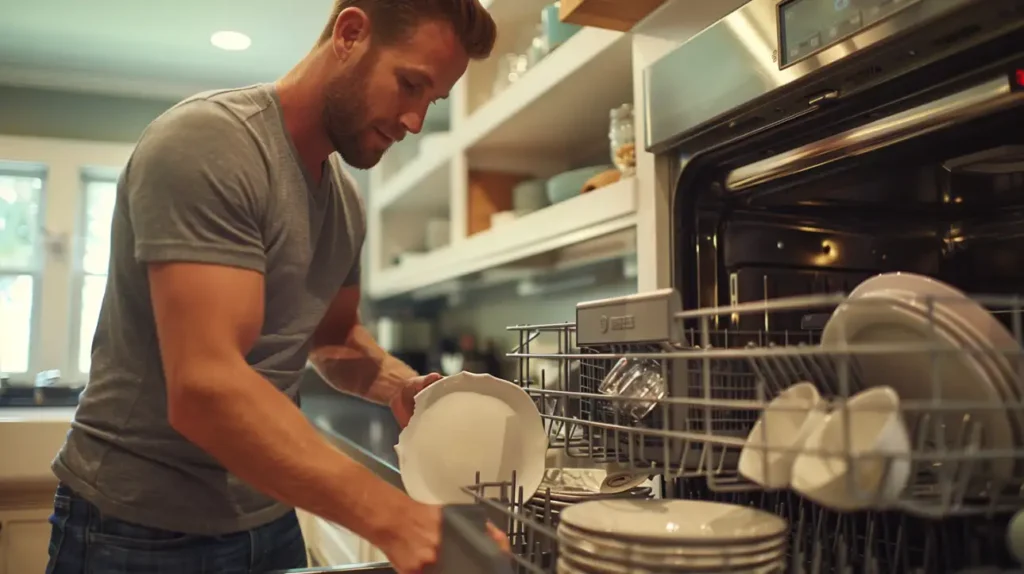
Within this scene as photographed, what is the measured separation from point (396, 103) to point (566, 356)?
0.47m

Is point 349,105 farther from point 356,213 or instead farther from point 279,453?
point 279,453

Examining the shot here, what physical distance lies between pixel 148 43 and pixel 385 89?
93.8 inches

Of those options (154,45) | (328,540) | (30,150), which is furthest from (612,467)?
(30,150)

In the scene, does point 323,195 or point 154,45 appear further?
point 154,45

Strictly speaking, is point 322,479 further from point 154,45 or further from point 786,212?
point 154,45

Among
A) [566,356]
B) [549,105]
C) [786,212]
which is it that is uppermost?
[549,105]

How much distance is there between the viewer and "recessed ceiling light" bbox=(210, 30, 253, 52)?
9.16 ft

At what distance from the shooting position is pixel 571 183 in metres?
1.68

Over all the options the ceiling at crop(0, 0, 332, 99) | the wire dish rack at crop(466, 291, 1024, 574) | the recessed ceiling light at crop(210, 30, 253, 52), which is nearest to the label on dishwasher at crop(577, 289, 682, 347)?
the wire dish rack at crop(466, 291, 1024, 574)

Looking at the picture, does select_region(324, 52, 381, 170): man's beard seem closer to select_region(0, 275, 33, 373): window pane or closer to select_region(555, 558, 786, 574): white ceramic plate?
select_region(555, 558, 786, 574): white ceramic plate

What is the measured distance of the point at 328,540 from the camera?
2191 millimetres

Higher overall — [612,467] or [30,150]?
[30,150]

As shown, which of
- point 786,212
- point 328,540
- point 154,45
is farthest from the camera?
point 154,45

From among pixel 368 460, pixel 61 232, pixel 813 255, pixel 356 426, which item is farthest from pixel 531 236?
pixel 61 232
